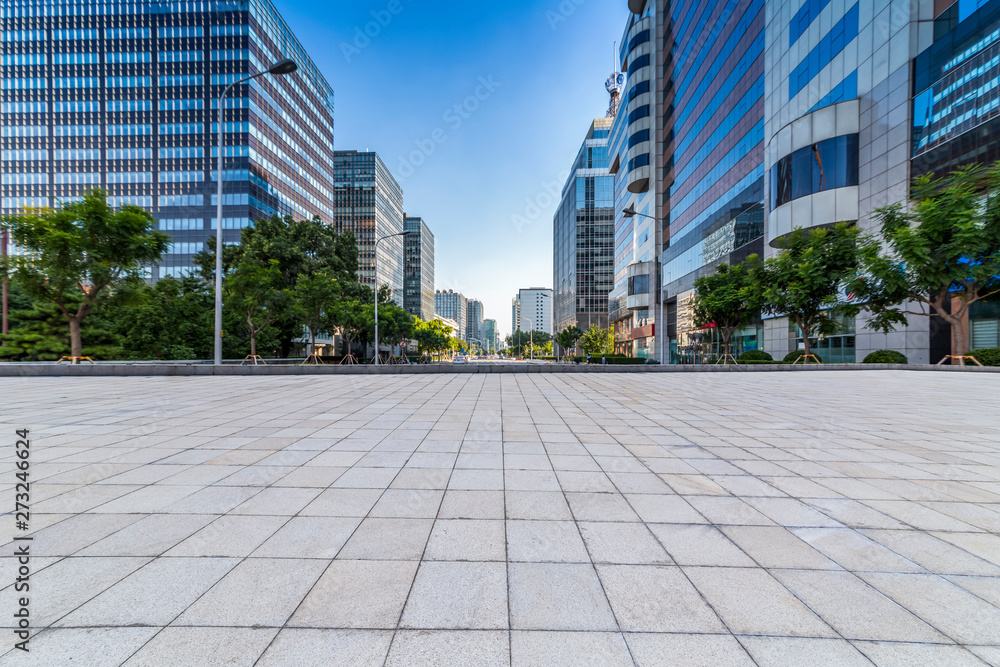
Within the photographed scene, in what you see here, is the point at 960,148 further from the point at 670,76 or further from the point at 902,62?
the point at 670,76

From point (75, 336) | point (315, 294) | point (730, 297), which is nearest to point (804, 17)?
point (730, 297)

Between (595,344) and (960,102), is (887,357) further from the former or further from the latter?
(595,344)

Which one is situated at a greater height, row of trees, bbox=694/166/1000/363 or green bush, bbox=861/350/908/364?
row of trees, bbox=694/166/1000/363

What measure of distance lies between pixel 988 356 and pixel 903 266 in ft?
18.9

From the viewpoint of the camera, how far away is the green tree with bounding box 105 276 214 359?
26203 mm

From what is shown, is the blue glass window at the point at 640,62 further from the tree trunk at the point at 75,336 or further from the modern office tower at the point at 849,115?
the tree trunk at the point at 75,336

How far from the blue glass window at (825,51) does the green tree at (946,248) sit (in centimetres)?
1302

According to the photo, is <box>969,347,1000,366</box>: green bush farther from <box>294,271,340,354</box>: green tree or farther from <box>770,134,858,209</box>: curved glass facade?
<box>294,271,340,354</box>: green tree

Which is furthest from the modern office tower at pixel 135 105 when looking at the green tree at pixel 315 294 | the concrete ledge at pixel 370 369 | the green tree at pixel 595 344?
the green tree at pixel 595 344

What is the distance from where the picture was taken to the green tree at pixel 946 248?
16.9m

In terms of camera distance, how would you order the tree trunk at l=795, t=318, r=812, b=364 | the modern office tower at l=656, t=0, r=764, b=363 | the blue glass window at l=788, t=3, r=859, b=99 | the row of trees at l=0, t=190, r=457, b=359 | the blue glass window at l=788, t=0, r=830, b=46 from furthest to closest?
1. the modern office tower at l=656, t=0, r=764, b=363
2. the blue glass window at l=788, t=0, r=830, b=46
3. the blue glass window at l=788, t=3, r=859, b=99
4. the tree trunk at l=795, t=318, r=812, b=364
5. the row of trees at l=0, t=190, r=457, b=359

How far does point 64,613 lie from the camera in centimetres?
218

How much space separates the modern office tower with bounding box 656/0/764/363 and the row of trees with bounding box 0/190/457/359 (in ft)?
106

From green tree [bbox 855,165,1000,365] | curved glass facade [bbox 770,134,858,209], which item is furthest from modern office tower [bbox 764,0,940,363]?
green tree [bbox 855,165,1000,365]
